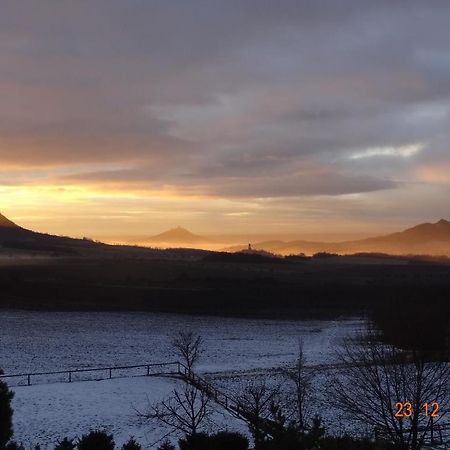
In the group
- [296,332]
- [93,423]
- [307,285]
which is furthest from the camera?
[307,285]

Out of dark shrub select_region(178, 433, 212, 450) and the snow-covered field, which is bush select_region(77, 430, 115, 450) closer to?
dark shrub select_region(178, 433, 212, 450)

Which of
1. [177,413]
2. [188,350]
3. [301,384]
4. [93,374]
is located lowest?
[177,413]

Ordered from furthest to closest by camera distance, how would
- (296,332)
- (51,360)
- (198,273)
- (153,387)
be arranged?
(198,273) → (296,332) → (51,360) → (153,387)

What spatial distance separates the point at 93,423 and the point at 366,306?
63.0 metres

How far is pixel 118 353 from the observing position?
4503 centimetres

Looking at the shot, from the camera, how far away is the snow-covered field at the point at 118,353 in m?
26.1

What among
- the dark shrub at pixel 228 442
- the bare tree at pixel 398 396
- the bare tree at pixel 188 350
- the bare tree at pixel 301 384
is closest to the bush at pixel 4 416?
the dark shrub at pixel 228 442

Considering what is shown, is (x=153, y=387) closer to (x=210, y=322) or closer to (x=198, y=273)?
(x=210, y=322)

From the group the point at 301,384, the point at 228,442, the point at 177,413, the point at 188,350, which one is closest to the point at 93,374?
the point at 188,350

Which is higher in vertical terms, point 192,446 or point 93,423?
point 192,446

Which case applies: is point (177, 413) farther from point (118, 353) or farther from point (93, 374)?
point (118, 353)

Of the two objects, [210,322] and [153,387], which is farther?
[210,322]

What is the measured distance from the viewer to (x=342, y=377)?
3581cm

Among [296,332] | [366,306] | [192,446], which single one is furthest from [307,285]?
[192,446]
